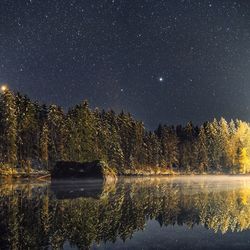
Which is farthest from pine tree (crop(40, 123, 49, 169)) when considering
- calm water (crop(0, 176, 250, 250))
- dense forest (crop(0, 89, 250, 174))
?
calm water (crop(0, 176, 250, 250))

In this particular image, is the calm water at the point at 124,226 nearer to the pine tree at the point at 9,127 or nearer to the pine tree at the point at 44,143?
the pine tree at the point at 9,127

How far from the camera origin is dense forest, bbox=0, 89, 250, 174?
82500mm

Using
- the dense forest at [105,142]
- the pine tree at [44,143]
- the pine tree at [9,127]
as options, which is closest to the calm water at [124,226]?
the pine tree at [9,127]

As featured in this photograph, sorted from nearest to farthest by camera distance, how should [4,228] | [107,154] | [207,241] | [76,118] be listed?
[207,241], [4,228], [76,118], [107,154]

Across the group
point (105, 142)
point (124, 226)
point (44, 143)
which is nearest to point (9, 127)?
point (44, 143)

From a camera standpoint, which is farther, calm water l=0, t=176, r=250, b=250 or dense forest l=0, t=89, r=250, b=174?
dense forest l=0, t=89, r=250, b=174

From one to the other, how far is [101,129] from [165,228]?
7642cm

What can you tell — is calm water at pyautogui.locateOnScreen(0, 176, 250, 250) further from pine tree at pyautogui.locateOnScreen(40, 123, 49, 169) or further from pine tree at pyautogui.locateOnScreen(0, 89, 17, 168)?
pine tree at pyautogui.locateOnScreen(40, 123, 49, 169)

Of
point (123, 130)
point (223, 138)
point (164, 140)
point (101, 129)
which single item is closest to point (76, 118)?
point (101, 129)

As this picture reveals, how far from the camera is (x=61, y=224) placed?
58.3 feet

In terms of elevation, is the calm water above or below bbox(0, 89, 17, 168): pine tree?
below

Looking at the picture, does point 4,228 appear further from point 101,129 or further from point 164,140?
point 164,140

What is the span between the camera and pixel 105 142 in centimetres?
9238

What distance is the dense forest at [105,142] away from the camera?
3248 inches
